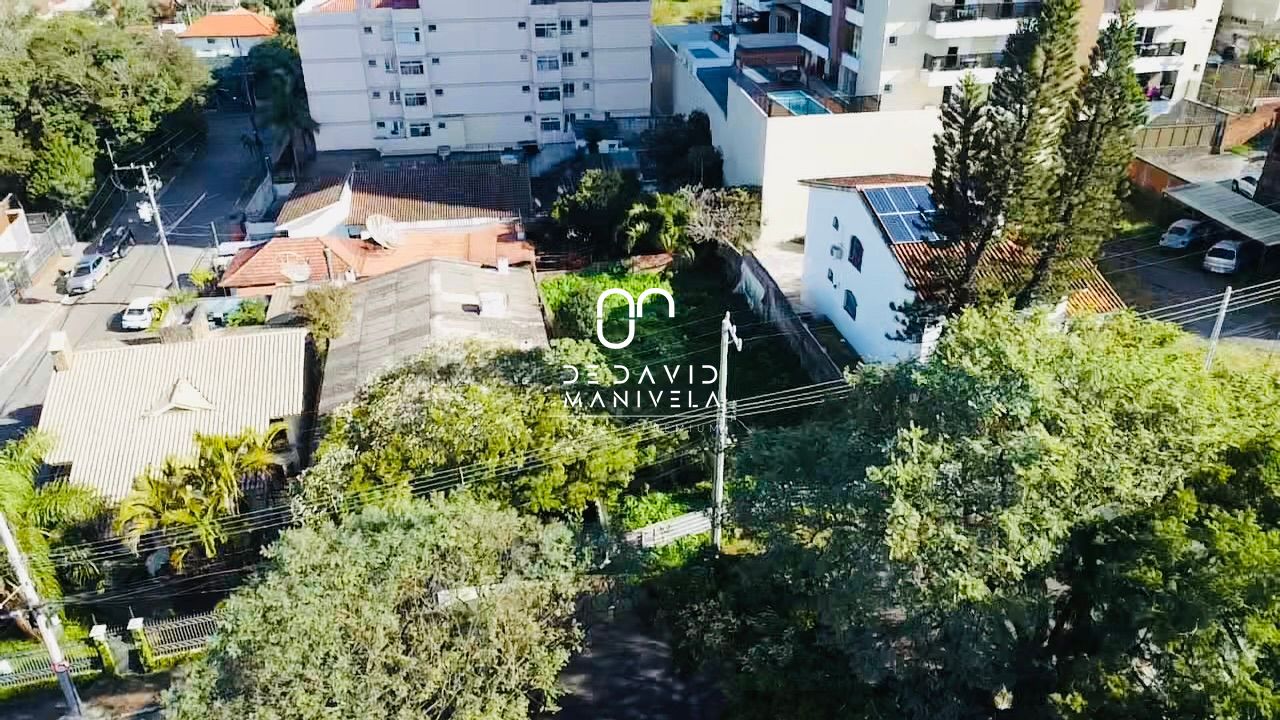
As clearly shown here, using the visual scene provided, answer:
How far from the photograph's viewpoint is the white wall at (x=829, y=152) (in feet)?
109

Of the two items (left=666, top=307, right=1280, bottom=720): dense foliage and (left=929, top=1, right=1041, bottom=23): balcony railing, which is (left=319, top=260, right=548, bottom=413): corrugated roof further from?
(left=929, top=1, right=1041, bottom=23): balcony railing

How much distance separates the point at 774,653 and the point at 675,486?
27.8 ft

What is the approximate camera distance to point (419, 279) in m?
28.7

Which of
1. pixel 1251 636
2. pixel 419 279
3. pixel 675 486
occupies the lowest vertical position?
pixel 675 486

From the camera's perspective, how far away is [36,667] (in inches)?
704


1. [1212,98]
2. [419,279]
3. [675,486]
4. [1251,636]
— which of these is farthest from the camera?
[1212,98]

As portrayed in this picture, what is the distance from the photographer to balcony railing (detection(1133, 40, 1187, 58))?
37312 millimetres

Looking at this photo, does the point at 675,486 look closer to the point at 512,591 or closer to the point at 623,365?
the point at 623,365

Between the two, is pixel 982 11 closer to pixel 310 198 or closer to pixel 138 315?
pixel 310 198

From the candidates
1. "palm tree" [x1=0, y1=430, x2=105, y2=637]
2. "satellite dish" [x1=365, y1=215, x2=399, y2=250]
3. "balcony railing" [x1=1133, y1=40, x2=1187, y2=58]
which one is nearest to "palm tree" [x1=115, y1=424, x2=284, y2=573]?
"palm tree" [x1=0, y1=430, x2=105, y2=637]

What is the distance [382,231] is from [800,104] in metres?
17.2

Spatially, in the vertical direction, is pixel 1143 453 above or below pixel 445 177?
above

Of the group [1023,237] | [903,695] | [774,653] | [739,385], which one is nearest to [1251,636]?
[903,695]

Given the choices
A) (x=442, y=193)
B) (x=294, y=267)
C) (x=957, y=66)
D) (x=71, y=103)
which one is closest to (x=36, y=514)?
(x=294, y=267)
